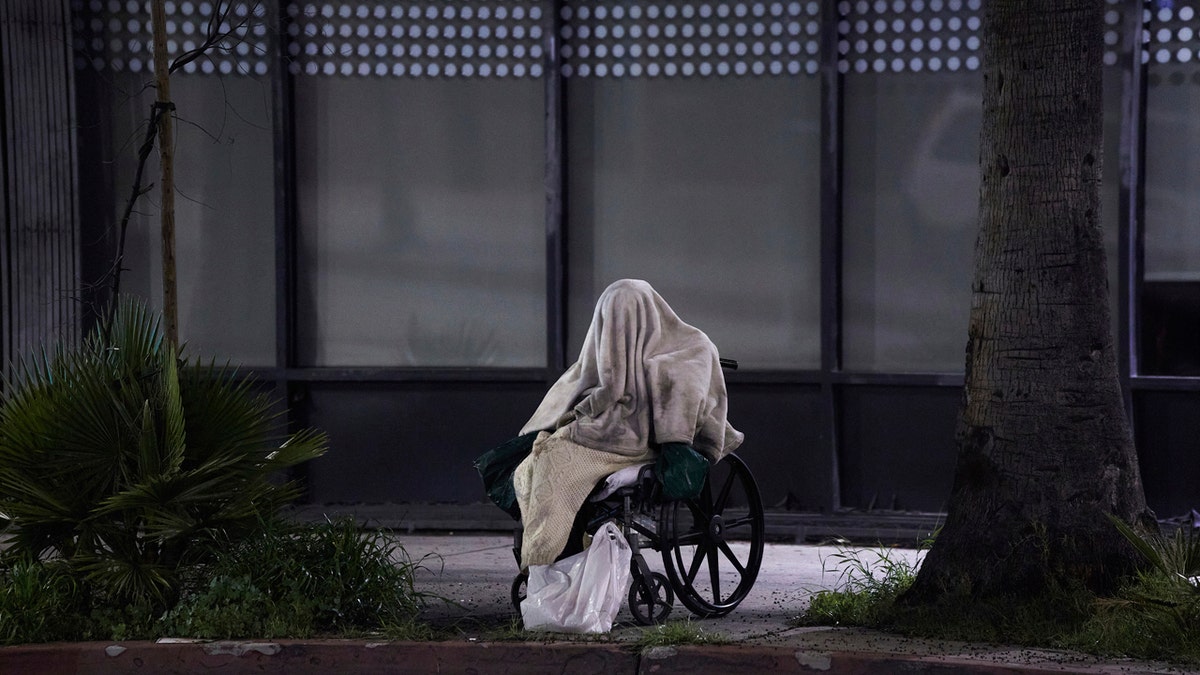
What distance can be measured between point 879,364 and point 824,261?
2.46 feet

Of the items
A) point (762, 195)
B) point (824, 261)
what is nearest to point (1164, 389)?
point (824, 261)

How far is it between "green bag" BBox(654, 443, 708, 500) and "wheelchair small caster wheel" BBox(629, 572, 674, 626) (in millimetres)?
347

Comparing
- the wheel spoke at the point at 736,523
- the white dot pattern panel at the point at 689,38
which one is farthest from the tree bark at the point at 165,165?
the white dot pattern panel at the point at 689,38

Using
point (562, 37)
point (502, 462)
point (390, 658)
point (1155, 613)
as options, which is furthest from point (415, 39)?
point (1155, 613)

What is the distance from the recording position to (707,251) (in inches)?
347

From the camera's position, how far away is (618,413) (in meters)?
5.81

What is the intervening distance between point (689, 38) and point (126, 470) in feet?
15.4

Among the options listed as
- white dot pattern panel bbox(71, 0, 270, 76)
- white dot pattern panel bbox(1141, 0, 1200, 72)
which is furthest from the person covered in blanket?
white dot pattern panel bbox(71, 0, 270, 76)

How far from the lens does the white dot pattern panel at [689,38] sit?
8.70 meters

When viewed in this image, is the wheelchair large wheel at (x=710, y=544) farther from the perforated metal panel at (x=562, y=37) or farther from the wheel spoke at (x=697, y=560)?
the perforated metal panel at (x=562, y=37)

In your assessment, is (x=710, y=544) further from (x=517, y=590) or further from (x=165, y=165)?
(x=165, y=165)

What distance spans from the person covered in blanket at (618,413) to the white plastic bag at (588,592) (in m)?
0.13

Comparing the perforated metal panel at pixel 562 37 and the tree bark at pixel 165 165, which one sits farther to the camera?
the perforated metal panel at pixel 562 37

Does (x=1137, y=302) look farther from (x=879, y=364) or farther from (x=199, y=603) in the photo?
(x=199, y=603)
